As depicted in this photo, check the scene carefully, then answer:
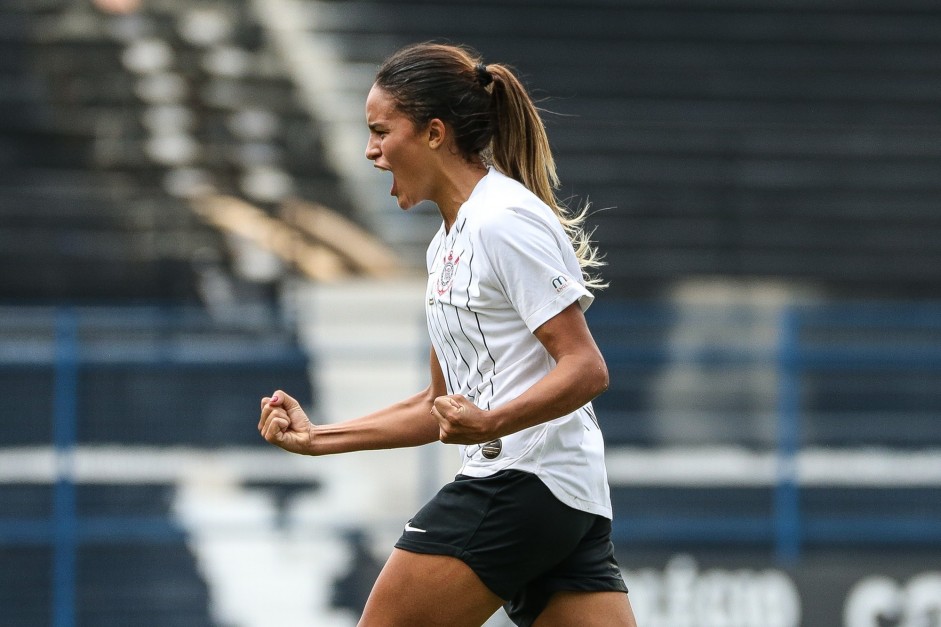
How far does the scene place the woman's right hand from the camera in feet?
10.4

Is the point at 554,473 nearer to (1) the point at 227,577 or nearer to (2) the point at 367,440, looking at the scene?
(2) the point at 367,440

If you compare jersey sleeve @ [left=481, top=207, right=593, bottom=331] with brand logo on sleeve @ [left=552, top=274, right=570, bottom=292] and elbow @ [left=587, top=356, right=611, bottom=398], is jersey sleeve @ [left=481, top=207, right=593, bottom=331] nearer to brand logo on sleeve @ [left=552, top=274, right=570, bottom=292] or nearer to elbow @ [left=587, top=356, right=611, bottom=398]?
brand logo on sleeve @ [left=552, top=274, right=570, bottom=292]

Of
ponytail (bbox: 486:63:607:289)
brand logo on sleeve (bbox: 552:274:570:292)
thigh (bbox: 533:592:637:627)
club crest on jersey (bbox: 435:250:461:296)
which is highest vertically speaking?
ponytail (bbox: 486:63:607:289)

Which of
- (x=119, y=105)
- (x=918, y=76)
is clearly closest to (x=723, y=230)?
(x=918, y=76)

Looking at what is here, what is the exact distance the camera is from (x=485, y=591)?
2.92m

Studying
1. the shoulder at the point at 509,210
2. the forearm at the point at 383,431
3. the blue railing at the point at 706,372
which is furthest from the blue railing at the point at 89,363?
the shoulder at the point at 509,210

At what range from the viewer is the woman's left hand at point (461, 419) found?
2.62 m

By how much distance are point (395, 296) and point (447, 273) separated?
560cm

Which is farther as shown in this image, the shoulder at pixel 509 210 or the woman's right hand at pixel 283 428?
the woman's right hand at pixel 283 428

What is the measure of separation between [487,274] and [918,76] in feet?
24.0

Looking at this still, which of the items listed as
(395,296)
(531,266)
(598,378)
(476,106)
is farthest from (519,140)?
(395,296)

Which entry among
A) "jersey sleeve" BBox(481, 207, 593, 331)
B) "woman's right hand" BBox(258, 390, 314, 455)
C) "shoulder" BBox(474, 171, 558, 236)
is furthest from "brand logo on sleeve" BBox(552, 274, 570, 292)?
"woman's right hand" BBox(258, 390, 314, 455)

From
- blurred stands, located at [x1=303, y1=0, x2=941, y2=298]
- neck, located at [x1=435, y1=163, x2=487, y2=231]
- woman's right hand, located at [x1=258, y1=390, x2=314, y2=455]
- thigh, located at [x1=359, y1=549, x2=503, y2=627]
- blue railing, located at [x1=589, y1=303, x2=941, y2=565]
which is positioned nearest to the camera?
thigh, located at [x1=359, y1=549, x2=503, y2=627]

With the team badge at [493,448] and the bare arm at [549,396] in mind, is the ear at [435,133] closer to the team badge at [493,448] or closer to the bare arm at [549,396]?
the bare arm at [549,396]
